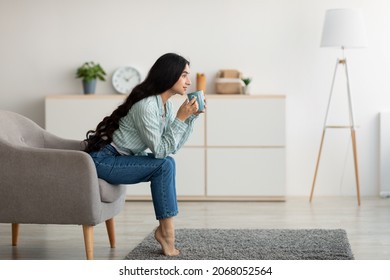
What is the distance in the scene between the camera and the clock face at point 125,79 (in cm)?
723

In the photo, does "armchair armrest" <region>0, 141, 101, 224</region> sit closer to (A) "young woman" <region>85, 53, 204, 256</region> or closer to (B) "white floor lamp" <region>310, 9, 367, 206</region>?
(A) "young woman" <region>85, 53, 204, 256</region>

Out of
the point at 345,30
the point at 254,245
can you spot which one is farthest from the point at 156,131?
the point at 345,30

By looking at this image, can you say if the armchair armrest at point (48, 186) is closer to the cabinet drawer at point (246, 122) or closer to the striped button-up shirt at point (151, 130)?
the striped button-up shirt at point (151, 130)

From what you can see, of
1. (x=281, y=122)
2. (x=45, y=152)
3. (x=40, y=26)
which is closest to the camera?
(x=45, y=152)

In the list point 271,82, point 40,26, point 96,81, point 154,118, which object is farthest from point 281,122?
point 154,118

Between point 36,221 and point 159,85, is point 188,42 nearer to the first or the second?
point 159,85

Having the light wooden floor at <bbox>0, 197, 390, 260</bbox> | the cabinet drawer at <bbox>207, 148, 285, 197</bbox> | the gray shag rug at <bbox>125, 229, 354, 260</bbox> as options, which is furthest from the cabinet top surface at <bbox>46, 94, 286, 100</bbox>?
the gray shag rug at <bbox>125, 229, 354, 260</bbox>

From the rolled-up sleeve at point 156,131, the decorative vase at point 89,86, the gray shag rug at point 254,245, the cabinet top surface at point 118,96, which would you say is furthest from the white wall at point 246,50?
the rolled-up sleeve at point 156,131

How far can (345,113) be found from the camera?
23.8 ft

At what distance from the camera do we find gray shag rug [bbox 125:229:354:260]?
4.27 m

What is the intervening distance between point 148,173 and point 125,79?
10.3 feet

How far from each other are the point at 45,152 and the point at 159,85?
69 centimetres

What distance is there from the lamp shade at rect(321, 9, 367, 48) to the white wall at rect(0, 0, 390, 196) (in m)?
0.47

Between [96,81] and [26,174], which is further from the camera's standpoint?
[96,81]
